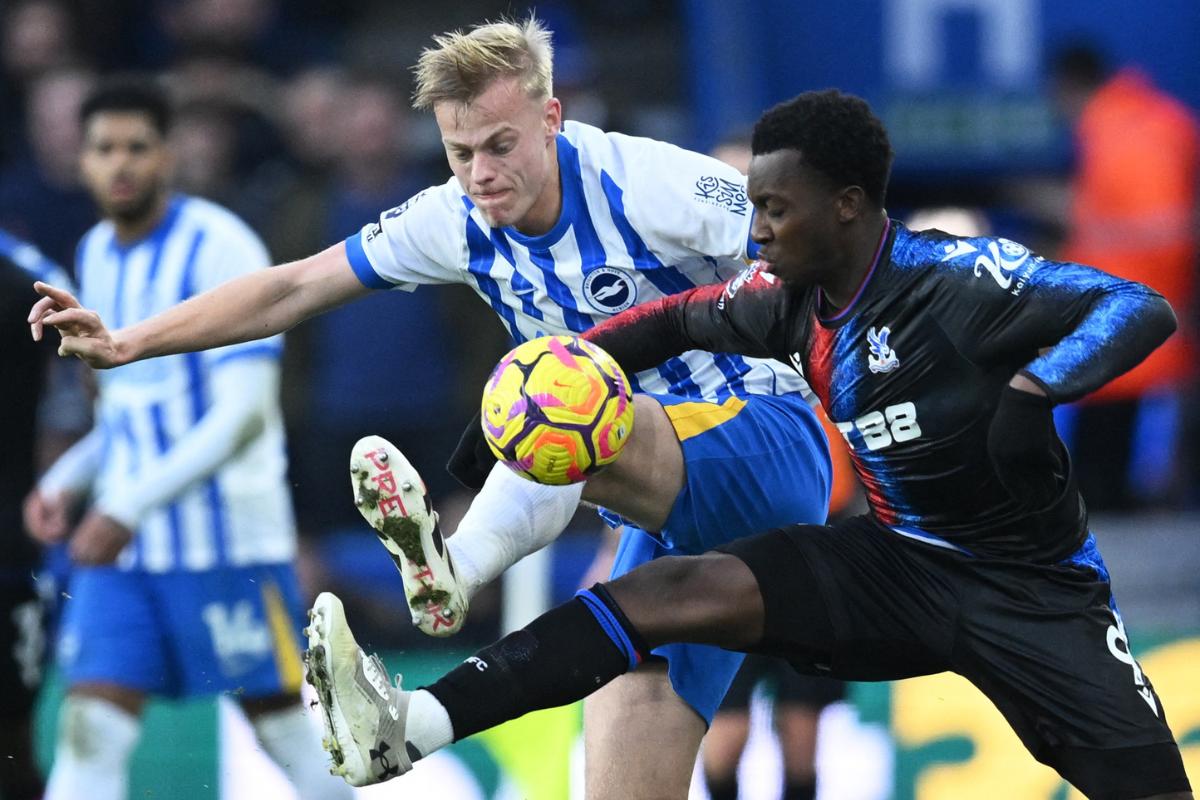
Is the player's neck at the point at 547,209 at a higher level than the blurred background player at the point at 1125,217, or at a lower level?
higher

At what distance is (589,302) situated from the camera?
486 cm

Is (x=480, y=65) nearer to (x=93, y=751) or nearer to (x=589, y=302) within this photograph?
(x=589, y=302)

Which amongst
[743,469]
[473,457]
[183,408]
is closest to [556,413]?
[473,457]

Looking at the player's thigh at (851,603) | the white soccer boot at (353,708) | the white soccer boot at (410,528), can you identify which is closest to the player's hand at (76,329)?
the white soccer boot at (410,528)

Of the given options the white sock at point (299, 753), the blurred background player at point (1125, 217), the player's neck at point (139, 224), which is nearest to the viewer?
the white sock at point (299, 753)

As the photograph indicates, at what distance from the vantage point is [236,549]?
684cm

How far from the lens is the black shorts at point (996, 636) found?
426cm

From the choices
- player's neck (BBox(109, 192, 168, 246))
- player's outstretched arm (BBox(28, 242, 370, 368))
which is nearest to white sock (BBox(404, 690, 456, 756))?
player's outstretched arm (BBox(28, 242, 370, 368))

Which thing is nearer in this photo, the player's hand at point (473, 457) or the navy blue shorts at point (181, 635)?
the player's hand at point (473, 457)

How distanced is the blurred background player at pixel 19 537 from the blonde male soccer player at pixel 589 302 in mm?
2029

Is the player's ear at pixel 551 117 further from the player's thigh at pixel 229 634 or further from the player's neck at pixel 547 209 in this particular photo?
the player's thigh at pixel 229 634

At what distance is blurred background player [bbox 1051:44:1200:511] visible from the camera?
8742 mm

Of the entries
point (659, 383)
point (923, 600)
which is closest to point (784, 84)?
point (659, 383)

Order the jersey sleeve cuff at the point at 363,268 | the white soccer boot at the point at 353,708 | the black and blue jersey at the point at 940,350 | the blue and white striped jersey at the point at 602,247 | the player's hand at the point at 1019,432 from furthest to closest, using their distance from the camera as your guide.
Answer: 1. the jersey sleeve cuff at the point at 363,268
2. the blue and white striped jersey at the point at 602,247
3. the black and blue jersey at the point at 940,350
4. the white soccer boot at the point at 353,708
5. the player's hand at the point at 1019,432
